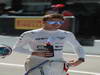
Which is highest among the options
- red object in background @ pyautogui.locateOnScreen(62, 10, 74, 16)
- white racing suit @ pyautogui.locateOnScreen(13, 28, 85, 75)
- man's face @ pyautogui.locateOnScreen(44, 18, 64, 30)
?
man's face @ pyautogui.locateOnScreen(44, 18, 64, 30)

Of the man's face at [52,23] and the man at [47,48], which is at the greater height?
the man's face at [52,23]

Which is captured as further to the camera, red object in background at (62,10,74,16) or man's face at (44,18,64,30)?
red object in background at (62,10,74,16)

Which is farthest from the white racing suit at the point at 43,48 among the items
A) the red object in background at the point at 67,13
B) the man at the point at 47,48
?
the red object in background at the point at 67,13

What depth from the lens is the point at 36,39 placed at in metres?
3.96

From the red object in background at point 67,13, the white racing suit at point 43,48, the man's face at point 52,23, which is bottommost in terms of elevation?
the red object in background at point 67,13

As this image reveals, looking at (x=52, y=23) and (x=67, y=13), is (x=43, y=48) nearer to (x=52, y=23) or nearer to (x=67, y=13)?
(x=52, y=23)

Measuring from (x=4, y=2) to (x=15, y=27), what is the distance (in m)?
1.29

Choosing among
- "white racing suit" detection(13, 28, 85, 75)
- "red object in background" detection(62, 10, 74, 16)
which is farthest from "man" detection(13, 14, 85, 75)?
"red object in background" detection(62, 10, 74, 16)

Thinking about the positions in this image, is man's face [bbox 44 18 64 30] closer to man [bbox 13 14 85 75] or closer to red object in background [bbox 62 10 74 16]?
man [bbox 13 14 85 75]

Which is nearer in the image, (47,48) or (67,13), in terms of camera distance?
(47,48)

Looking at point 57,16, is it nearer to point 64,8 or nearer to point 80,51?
point 80,51

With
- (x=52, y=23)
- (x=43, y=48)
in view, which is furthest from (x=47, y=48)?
(x=52, y=23)

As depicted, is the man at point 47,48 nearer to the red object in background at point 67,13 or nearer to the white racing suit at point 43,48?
the white racing suit at point 43,48

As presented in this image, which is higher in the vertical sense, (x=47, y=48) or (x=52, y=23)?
(x=52, y=23)
